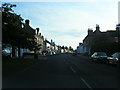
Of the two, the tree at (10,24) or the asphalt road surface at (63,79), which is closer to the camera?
the asphalt road surface at (63,79)

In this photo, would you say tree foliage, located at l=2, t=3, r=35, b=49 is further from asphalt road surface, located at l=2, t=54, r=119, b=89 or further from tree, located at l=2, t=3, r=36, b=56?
asphalt road surface, located at l=2, t=54, r=119, b=89

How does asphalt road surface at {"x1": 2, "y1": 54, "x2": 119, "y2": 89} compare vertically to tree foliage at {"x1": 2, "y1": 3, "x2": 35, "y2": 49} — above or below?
below

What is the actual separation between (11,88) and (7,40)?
1503cm

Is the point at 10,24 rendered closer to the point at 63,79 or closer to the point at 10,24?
the point at 10,24

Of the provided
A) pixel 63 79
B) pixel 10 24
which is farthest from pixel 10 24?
pixel 63 79

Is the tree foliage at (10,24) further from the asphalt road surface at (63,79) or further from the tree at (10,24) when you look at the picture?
the asphalt road surface at (63,79)

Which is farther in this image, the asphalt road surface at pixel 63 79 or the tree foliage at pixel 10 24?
the tree foliage at pixel 10 24

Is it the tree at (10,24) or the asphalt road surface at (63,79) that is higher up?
the tree at (10,24)

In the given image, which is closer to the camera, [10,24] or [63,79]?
[63,79]

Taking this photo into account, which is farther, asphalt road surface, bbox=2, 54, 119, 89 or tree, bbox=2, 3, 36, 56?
tree, bbox=2, 3, 36, 56

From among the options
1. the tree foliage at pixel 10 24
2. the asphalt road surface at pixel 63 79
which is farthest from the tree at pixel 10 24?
the asphalt road surface at pixel 63 79

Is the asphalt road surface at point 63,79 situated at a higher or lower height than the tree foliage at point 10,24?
lower

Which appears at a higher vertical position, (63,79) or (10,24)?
(10,24)

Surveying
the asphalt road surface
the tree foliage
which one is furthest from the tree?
the asphalt road surface
